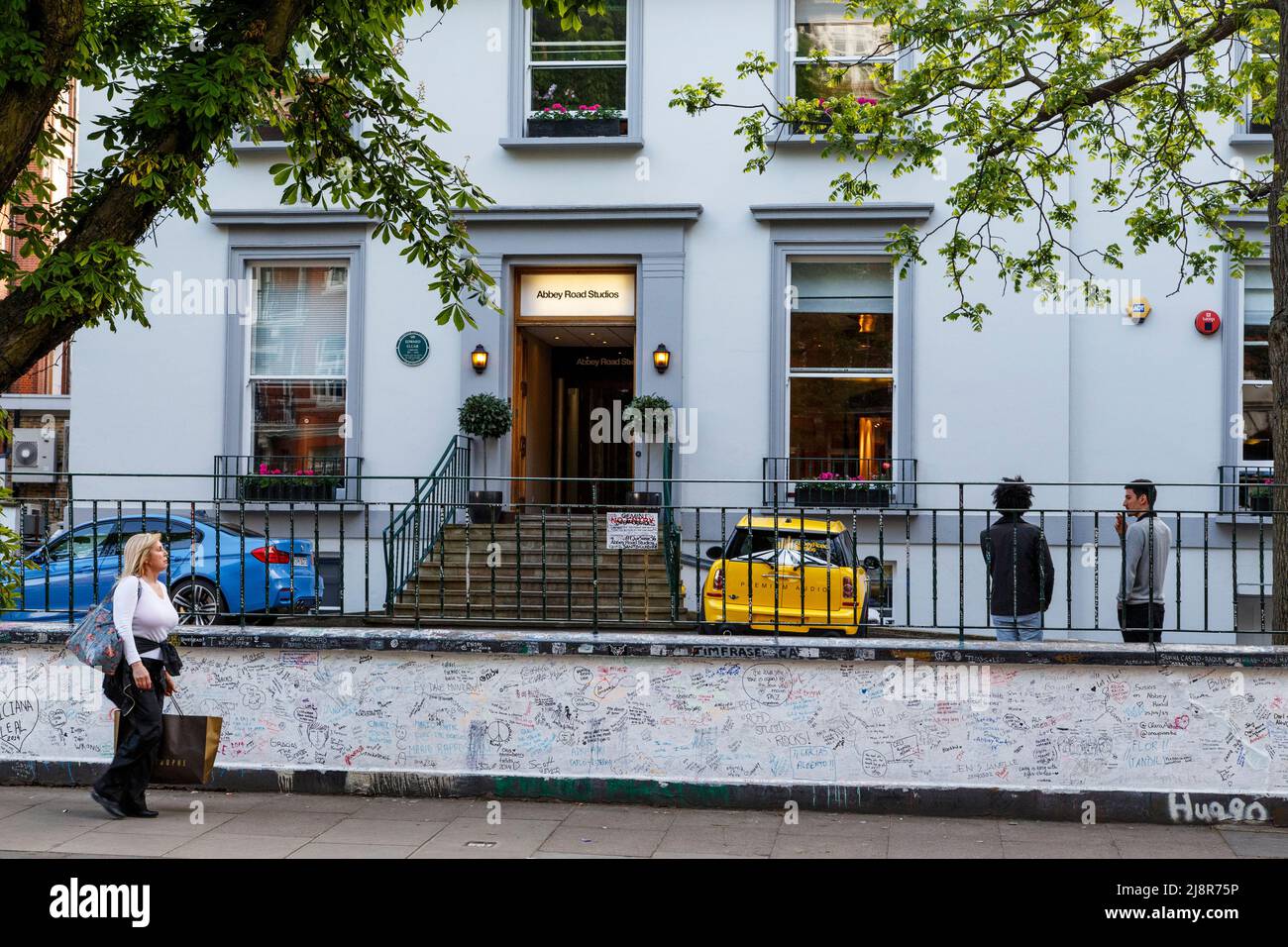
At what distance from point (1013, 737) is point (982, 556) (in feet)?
4.93

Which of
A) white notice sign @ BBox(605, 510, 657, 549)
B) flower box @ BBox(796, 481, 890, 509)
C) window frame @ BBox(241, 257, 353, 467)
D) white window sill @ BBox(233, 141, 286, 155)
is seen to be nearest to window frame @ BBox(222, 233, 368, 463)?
window frame @ BBox(241, 257, 353, 467)

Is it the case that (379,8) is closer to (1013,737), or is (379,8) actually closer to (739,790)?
(739,790)

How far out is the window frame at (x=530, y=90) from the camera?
15.7 m

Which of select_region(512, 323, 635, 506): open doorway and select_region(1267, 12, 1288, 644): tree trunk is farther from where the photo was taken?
select_region(512, 323, 635, 506): open doorway

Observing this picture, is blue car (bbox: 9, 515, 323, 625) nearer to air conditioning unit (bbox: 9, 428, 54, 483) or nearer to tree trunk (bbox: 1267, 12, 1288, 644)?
tree trunk (bbox: 1267, 12, 1288, 644)

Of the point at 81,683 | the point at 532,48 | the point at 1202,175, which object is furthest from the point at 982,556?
the point at 532,48

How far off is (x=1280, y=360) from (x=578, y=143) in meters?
9.29

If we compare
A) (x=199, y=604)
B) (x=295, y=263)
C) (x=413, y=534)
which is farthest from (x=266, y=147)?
(x=199, y=604)

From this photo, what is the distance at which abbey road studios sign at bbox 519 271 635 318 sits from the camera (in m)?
16.3

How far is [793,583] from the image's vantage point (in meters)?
8.59

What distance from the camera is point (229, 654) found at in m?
8.52

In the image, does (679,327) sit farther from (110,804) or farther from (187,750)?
(110,804)

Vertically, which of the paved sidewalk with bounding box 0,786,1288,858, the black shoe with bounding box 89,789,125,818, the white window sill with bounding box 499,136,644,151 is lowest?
the paved sidewalk with bounding box 0,786,1288,858

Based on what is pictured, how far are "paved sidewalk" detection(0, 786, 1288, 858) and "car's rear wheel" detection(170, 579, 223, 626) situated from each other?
1.20 metres
